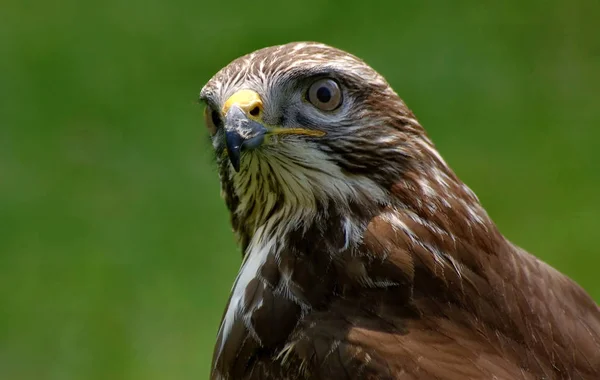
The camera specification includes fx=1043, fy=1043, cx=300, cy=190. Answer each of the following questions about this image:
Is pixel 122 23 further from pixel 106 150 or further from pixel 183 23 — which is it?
pixel 106 150

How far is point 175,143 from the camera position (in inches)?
253

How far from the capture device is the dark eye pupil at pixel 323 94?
2.59 metres

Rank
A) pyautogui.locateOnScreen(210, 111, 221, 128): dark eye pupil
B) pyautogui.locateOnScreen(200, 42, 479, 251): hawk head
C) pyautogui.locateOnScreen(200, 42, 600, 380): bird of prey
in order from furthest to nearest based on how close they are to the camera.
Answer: pyautogui.locateOnScreen(210, 111, 221, 128): dark eye pupil → pyautogui.locateOnScreen(200, 42, 479, 251): hawk head → pyautogui.locateOnScreen(200, 42, 600, 380): bird of prey

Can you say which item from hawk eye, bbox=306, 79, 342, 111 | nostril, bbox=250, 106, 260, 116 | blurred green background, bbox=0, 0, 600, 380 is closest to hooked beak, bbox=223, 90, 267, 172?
nostril, bbox=250, 106, 260, 116

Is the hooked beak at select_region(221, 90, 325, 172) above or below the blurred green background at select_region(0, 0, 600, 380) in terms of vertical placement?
above

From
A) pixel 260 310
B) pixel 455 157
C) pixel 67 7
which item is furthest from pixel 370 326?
pixel 67 7

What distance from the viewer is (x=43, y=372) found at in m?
5.00

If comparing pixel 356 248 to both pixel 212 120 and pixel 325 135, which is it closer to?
pixel 325 135

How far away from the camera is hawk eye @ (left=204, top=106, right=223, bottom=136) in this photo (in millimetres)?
2721

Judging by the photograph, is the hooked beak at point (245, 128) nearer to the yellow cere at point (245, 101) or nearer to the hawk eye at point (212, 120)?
the yellow cere at point (245, 101)

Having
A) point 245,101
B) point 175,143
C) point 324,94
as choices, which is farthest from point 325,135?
point 175,143

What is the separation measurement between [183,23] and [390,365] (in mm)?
5583

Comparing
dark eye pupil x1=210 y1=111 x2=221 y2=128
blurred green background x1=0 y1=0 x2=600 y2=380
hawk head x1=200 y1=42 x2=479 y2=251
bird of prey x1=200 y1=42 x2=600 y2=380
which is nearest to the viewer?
bird of prey x1=200 y1=42 x2=600 y2=380

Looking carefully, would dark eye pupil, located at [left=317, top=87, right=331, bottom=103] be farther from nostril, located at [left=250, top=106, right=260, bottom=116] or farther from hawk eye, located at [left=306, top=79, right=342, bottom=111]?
nostril, located at [left=250, top=106, right=260, bottom=116]
